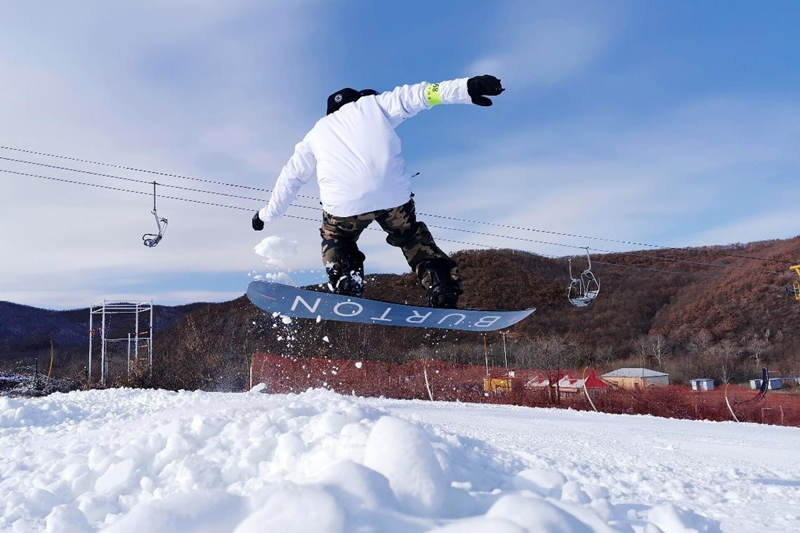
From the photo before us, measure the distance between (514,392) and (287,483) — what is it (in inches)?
653

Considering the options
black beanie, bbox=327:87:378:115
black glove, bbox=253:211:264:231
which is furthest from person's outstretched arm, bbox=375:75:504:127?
black glove, bbox=253:211:264:231

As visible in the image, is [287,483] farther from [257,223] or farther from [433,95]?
[433,95]

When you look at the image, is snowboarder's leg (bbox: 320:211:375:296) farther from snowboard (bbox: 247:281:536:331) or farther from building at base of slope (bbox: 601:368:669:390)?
building at base of slope (bbox: 601:368:669:390)

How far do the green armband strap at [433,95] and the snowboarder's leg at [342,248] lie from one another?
1.07 m

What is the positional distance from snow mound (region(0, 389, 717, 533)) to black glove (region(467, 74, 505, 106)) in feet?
8.27

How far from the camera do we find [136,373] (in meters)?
19.2

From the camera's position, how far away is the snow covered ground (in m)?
3.04

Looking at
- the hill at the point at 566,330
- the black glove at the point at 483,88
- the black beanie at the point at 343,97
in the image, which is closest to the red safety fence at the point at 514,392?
the hill at the point at 566,330

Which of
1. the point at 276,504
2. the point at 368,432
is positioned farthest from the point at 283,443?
the point at 276,504

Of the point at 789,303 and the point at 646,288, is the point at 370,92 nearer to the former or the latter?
the point at 646,288

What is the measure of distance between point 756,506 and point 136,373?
18487 millimetres

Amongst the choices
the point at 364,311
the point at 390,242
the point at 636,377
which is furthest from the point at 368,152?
the point at 636,377

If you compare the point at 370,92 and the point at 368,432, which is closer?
the point at 368,432

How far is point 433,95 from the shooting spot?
15.6 feet
